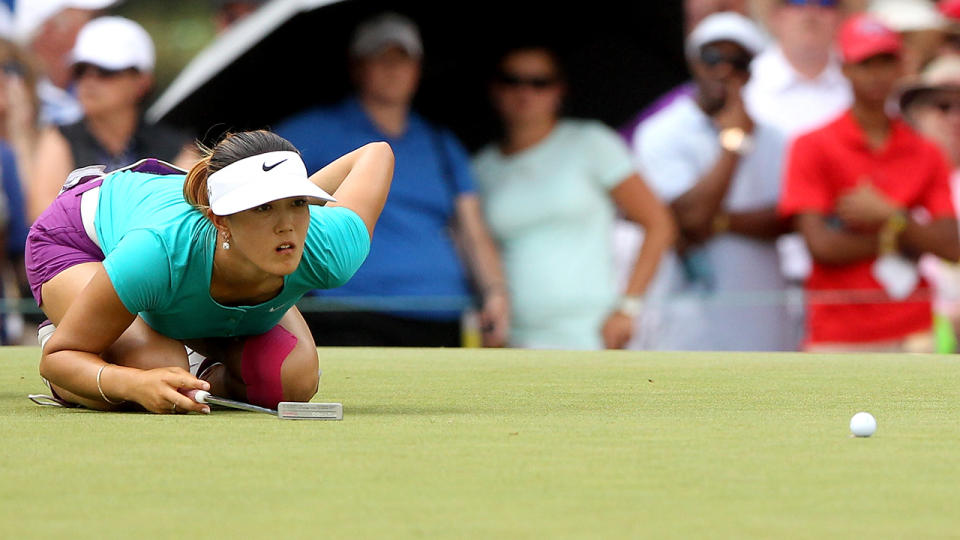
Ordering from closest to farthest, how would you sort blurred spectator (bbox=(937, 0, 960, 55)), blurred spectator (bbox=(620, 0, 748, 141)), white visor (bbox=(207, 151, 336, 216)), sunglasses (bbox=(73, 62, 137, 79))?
white visor (bbox=(207, 151, 336, 216))
sunglasses (bbox=(73, 62, 137, 79))
blurred spectator (bbox=(620, 0, 748, 141))
blurred spectator (bbox=(937, 0, 960, 55))

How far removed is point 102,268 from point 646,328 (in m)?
5.34

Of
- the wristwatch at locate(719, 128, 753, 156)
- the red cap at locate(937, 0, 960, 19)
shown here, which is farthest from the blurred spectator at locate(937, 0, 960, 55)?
the wristwatch at locate(719, 128, 753, 156)

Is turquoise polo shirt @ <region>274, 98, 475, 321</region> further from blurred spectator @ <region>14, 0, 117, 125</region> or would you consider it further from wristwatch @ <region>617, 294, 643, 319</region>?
blurred spectator @ <region>14, 0, 117, 125</region>

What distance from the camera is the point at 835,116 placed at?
9.77 metres

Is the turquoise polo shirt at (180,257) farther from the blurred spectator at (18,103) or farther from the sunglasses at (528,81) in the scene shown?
the blurred spectator at (18,103)

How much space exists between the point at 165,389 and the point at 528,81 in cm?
495

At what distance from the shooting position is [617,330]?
Answer: 9414mm

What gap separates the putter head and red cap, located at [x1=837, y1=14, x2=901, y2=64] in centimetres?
537

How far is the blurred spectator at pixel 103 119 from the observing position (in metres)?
8.92

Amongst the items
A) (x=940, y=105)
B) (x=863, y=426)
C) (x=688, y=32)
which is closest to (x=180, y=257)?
(x=863, y=426)

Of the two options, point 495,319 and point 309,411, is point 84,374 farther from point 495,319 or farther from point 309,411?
point 495,319

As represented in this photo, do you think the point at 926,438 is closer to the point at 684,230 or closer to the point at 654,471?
the point at 654,471

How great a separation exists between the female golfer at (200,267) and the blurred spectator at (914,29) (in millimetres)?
5928

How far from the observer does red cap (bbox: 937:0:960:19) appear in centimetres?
1043
